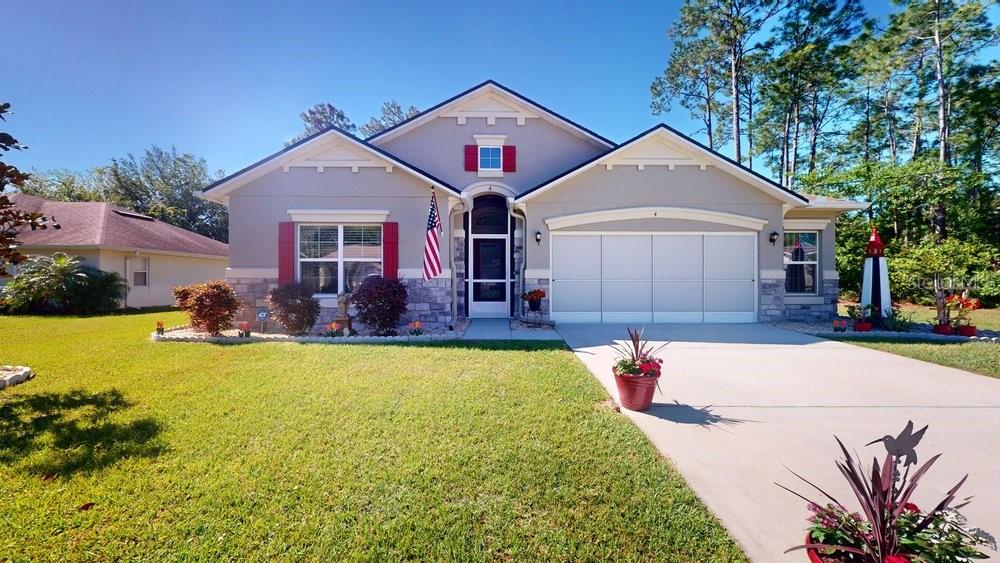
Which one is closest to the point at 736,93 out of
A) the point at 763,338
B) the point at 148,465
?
the point at 763,338

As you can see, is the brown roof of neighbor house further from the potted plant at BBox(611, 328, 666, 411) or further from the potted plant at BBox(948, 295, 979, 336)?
the potted plant at BBox(948, 295, 979, 336)

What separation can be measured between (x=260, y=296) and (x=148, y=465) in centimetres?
683

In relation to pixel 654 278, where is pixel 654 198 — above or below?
above

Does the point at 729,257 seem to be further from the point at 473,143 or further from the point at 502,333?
the point at 473,143

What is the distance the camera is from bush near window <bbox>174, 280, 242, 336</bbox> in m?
8.16

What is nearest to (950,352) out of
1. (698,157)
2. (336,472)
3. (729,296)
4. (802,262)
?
(729,296)

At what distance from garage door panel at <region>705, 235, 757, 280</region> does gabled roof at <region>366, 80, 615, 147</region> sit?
4319 mm

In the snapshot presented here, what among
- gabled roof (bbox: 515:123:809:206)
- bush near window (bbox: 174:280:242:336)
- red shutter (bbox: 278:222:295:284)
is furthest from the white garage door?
bush near window (bbox: 174:280:242:336)

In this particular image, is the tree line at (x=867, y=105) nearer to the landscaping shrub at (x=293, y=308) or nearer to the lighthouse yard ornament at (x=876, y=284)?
the lighthouse yard ornament at (x=876, y=284)

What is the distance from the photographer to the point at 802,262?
1109 cm

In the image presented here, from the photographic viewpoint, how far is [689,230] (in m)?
10.2

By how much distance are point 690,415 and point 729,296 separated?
24.4ft

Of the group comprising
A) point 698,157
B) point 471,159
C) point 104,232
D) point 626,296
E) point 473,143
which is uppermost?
point 473,143

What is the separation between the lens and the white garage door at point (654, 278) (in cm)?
1024
